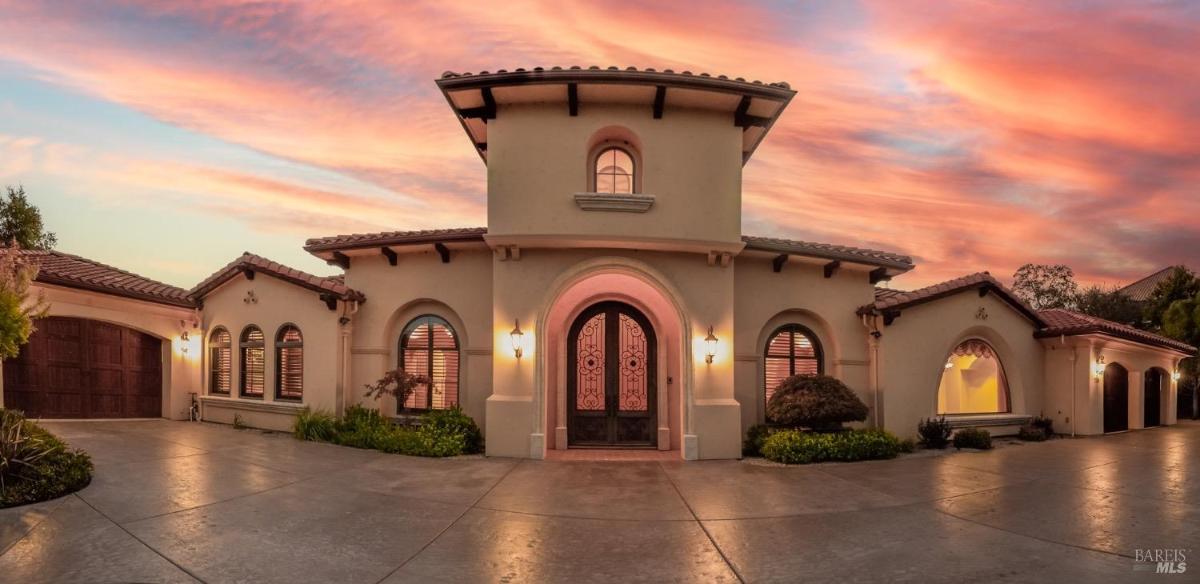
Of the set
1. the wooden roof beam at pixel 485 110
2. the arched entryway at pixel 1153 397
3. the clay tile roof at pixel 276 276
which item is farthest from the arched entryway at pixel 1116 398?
the clay tile roof at pixel 276 276

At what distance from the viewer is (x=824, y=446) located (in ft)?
38.5

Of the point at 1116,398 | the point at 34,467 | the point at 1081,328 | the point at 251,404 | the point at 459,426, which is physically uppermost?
the point at 1081,328

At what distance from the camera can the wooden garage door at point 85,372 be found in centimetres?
1353

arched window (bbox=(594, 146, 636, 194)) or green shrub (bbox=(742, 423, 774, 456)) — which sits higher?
arched window (bbox=(594, 146, 636, 194))

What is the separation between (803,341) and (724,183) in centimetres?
417

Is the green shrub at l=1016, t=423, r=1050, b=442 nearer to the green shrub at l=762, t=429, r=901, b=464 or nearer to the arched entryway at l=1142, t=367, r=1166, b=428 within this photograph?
the green shrub at l=762, t=429, r=901, b=464

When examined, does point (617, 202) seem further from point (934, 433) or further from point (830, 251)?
point (934, 433)

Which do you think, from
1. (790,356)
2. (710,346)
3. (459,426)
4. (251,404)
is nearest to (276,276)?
(251,404)

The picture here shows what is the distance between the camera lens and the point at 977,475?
34.4ft

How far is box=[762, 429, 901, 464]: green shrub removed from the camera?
38.0ft

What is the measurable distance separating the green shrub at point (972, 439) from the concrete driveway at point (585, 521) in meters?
1.76

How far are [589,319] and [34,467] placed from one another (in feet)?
29.2

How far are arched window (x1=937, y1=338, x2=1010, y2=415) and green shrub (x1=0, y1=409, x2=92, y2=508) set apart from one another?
53.6 ft

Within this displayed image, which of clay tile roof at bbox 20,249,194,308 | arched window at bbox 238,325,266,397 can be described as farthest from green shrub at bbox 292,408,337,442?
clay tile roof at bbox 20,249,194,308
